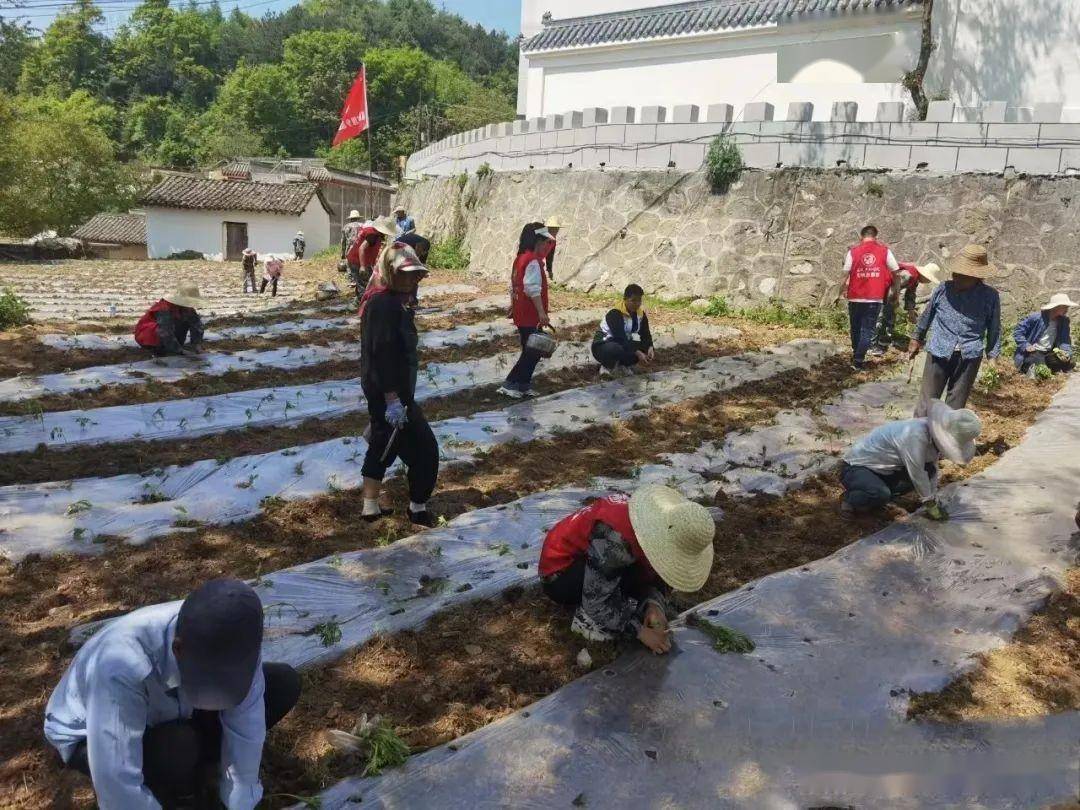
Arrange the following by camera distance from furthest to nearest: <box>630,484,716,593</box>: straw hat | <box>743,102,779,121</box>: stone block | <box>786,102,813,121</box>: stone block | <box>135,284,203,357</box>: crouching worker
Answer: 1. <box>743,102,779,121</box>: stone block
2. <box>786,102,813,121</box>: stone block
3. <box>135,284,203,357</box>: crouching worker
4. <box>630,484,716,593</box>: straw hat

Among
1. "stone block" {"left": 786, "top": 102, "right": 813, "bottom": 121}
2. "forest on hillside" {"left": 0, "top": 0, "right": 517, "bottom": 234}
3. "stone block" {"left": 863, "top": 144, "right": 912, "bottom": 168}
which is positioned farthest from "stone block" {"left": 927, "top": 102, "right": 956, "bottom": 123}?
"forest on hillside" {"left": 0, "top": 0, "right": 517, "bottom": 234}

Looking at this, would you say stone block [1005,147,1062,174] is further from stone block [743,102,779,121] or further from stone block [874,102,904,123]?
stone block [743,102,779,121]

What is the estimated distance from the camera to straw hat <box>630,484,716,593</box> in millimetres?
2994

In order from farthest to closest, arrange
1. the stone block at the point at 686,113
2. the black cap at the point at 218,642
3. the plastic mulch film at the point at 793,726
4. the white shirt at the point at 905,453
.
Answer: the stone block at the point at 686,113 < the white shirt at the point at 905,453 < the plastic mulch film at the point at 793,726 < the black cap at the point at 218,642

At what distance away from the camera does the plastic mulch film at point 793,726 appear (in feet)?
8.44

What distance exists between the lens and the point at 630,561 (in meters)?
3.16

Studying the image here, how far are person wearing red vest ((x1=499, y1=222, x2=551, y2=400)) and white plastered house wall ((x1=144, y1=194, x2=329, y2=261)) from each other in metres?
26.1

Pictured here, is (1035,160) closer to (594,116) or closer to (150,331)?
(594,116)

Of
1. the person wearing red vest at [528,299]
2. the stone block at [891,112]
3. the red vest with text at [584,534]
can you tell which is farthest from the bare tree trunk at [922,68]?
the red vest with text at [584,534]

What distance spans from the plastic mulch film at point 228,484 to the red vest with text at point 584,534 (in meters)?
2.06

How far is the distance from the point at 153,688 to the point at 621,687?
1670 mm

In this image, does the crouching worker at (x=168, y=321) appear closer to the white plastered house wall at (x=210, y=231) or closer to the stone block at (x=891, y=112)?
the stone block at (x=891, y=112)

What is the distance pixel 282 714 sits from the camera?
2627 millimetres

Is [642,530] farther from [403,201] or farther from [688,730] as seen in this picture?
[403,201]
